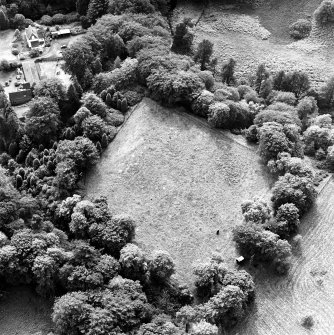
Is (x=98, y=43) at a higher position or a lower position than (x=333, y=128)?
higher

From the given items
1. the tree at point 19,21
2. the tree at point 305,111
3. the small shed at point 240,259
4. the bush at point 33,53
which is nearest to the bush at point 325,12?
the tree at point 305,111

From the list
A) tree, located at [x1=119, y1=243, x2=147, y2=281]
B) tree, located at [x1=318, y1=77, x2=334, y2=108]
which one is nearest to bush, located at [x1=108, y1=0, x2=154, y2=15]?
tree, located at [x1=318, y1=77, x2=334, y2=108]

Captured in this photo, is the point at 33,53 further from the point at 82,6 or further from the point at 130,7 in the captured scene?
the point at 130,7

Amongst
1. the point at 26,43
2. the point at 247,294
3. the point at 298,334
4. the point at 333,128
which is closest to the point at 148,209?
the point at 247,294

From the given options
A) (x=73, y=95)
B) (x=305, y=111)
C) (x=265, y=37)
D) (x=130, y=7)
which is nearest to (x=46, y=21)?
(x=130, y=7)

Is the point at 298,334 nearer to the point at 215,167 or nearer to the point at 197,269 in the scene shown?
the point at 197,269

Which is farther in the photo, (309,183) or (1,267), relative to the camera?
(309,183)

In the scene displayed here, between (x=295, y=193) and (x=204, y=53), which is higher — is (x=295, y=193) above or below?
below
